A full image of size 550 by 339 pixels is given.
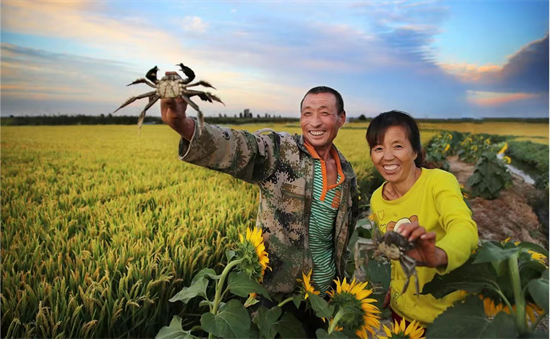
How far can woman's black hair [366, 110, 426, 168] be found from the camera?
1384mm

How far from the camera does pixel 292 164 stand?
6.56 feet

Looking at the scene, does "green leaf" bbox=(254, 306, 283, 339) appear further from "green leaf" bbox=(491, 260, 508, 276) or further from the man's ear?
the man's ear

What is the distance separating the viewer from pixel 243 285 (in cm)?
140

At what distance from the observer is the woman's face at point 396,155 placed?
1.37 m

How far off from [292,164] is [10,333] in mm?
1604

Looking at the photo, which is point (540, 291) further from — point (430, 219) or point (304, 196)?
point (304, 196)

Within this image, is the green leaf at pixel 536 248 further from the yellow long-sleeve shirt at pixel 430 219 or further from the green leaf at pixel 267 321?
the green leaf at pixel 267 321

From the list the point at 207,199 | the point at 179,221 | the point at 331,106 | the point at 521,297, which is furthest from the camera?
the point at 207,199

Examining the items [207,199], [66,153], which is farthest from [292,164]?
[66,153]

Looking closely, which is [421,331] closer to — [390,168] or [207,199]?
[390,168]

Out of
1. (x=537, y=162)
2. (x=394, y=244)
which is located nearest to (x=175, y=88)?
(x=394, y=244)

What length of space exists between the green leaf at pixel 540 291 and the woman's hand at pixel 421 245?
23cm

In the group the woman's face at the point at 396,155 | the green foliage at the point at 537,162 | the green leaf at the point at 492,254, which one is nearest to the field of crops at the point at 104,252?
the woman's face at the point at 396,155

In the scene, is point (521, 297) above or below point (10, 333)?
above
